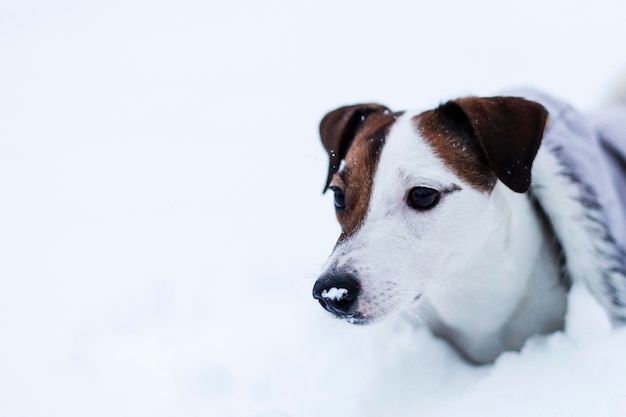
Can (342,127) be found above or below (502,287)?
above

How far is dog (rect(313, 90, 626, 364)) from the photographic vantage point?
1855 mm

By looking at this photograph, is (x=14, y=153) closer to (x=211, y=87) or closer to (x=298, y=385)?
(x=211, y=87)

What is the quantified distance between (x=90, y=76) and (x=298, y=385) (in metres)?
6.73

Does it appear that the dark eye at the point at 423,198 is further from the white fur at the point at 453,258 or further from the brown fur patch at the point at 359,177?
the brown fur patch at the point at 359,177

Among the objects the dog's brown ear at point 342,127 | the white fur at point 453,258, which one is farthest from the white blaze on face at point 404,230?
the dog's brown ear at point 342,127

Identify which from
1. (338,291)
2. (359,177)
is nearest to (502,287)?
(359,177)

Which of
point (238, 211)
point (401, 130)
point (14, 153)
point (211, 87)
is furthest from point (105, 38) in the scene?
point (401, 130)

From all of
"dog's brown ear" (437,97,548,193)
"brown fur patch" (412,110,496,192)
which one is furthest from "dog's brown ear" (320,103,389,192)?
"dog's brown ear" (437,97,548,193)

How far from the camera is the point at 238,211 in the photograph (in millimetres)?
4203

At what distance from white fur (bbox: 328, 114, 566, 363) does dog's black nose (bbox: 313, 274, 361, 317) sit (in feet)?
0.10

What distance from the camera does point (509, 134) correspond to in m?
1.94

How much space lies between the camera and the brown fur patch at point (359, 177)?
1.96 metres

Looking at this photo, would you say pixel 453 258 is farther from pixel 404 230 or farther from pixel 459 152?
pixel 459 152

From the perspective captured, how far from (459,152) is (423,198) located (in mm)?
241
